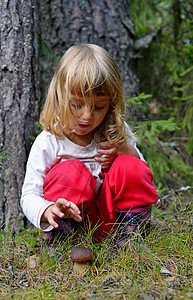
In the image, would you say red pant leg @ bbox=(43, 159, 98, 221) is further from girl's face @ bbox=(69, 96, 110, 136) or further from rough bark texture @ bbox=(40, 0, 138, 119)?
rough bark texture @ bbox=(40, 0, 138, 119)

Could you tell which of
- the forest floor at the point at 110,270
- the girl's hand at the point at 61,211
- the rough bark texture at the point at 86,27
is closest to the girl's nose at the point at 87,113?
the girl's hand at the point at 61,211

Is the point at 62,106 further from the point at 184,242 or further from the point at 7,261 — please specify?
the point at 184,242

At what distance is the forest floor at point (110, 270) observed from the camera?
4.92 feet

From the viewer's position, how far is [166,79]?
480cm

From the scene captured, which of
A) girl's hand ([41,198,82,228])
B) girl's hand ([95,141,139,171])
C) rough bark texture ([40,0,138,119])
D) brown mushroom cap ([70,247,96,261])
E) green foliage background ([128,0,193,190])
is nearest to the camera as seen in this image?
brown mushroom cap ([70,247,96,261])

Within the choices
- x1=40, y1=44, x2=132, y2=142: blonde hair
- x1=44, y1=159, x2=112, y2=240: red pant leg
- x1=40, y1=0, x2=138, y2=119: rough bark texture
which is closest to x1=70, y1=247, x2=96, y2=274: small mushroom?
x1=44, y1=159, x2=112, y2=240: red pant leg

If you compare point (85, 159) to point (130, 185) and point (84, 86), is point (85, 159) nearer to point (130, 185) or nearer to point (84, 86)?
point (130, 185)

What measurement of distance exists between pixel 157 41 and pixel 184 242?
10.8 ft

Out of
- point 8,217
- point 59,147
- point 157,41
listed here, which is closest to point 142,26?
point 157,41

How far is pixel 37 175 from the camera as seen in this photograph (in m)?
2.19

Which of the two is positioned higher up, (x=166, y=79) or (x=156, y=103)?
(x=166, y=79)

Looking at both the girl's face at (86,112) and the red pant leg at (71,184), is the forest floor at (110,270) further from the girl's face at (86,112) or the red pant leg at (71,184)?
the girl's face at (86,112)

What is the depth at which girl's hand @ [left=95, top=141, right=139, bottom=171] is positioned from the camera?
89.0 inches

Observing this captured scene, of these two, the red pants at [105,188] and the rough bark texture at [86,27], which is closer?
the red pants at [105,188]
